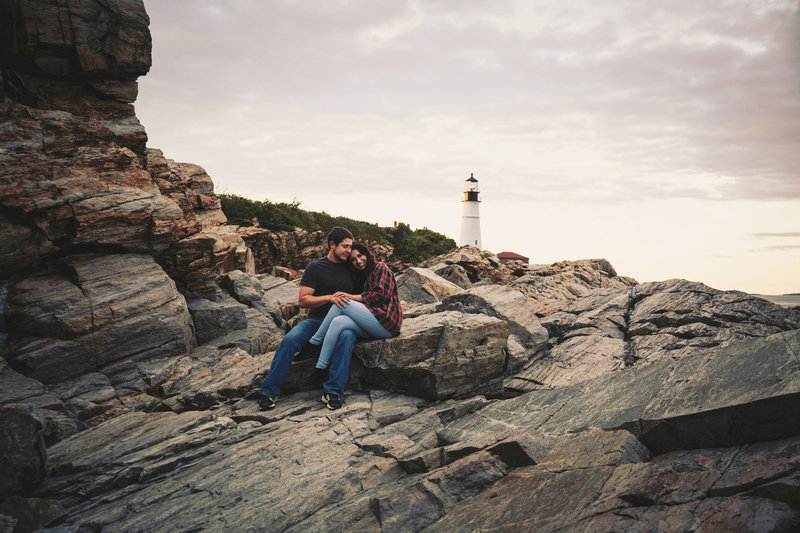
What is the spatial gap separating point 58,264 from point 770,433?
48.6 feet

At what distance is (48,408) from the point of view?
999 centimetres

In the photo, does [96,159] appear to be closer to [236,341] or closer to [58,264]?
[58,264]

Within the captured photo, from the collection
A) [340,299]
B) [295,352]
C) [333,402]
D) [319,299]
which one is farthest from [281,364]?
[340,299]

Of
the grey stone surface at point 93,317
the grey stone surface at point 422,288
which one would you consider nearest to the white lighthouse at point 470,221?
the grey stone surface at point 422,288

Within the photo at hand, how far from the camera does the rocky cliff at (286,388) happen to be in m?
5.11

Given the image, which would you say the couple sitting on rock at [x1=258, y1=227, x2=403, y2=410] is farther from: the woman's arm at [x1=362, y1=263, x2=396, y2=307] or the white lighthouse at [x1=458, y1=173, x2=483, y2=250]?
the white lighthouse at [x1=458, y1=173, x2=483, y2=250]

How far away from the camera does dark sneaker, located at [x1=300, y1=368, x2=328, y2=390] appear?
10070 mm

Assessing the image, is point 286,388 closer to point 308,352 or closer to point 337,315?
→ point 308,352

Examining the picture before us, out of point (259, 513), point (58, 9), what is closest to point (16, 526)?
point (259, 513)

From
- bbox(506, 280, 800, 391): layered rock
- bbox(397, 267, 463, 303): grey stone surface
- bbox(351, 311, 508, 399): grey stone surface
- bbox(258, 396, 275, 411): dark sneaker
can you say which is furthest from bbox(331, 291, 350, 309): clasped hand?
bbox(397, 267, 463, 303): grey stone surface

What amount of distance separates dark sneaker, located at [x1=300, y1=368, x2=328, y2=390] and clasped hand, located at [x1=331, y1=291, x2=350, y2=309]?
5.45 feet

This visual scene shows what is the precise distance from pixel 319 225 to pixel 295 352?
3150cm

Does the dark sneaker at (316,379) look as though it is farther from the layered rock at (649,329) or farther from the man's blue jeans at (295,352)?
the layered rock at (649,329)

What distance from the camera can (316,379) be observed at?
10.2m
